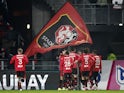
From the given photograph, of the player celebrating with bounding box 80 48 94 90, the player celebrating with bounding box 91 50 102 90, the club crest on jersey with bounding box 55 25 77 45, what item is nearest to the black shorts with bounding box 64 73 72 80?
the player celebrating with bounding box 80 48 94 90

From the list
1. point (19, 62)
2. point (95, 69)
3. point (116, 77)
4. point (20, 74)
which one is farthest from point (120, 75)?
point (19, 62)

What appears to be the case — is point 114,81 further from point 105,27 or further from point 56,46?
point 105,27

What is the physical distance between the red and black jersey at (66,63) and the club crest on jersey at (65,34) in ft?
3.22

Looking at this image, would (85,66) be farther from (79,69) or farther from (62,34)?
(62,34)

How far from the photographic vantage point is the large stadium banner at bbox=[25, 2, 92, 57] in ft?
116

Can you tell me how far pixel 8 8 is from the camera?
44562mm

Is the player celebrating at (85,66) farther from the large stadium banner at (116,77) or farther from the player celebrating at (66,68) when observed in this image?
the large stadium banner at (116,77)

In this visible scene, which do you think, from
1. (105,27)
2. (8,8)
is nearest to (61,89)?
(105,27)

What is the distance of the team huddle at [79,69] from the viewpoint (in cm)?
3455

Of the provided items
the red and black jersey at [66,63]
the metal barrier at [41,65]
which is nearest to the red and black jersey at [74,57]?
the red and black jersey at [66,63]

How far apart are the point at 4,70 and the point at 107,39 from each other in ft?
27.0

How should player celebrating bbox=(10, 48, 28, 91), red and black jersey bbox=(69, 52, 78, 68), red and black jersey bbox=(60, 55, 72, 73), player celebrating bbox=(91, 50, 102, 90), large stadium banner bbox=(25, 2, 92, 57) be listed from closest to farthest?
red and black jersey bbox=(60, 55, 72, 73)
player celebrating bbox=(10, 48, 28, 91)
red and black jersey bbox=(69, 52, 78, 68)
player celebrating bbox=(91, 50, 102, 90)
large stadium banner bbox=(25, 2, 92, 57)

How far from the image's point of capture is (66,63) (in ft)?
113

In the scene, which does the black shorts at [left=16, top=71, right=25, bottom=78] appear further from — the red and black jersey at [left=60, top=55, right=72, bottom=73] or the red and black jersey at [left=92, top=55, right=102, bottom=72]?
the red and black jersey at [left=92, top=55, right=102, bottom=72]
